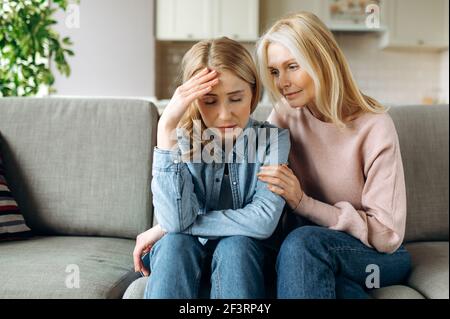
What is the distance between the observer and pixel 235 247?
748 mm

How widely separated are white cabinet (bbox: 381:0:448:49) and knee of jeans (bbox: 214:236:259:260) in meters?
2.42

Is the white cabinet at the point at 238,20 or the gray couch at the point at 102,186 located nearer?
the gray couch at the point at 102,186

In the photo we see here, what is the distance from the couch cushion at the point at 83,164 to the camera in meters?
0.95

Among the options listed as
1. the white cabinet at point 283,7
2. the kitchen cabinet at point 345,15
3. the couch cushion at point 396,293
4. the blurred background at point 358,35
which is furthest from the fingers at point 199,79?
the kitchen cabinet at point 345,15

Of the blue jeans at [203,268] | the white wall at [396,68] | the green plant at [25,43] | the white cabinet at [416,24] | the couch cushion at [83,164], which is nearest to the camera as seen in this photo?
the blue jeans at [203,268]

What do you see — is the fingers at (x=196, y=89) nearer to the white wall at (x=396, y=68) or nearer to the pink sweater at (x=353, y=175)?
the pink sweater at (x=353, y=175)

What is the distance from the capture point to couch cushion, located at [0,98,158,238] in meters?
0.95

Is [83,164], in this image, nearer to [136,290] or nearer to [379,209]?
[136,290]

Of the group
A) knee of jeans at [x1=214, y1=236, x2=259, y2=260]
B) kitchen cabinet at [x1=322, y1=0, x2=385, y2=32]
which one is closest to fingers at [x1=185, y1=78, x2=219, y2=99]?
knee of jeans at [x1=214, y1=236, x2=259, y2=260]

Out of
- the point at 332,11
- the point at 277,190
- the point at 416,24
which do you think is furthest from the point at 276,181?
the point at 416,24

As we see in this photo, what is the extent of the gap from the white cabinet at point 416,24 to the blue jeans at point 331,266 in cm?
232

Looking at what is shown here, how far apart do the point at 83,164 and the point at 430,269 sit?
663mm
